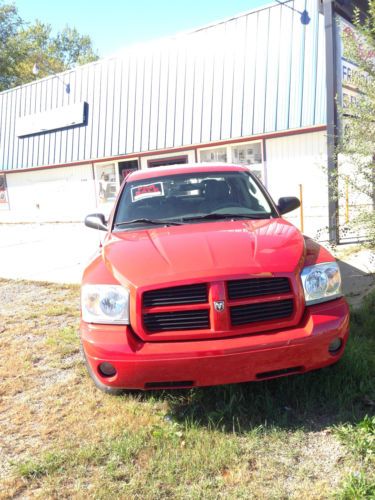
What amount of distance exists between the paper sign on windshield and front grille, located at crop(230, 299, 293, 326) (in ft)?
6.27

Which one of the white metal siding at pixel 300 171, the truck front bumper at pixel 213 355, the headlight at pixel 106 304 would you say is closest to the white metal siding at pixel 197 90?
the white metal siding at pixel 300 171

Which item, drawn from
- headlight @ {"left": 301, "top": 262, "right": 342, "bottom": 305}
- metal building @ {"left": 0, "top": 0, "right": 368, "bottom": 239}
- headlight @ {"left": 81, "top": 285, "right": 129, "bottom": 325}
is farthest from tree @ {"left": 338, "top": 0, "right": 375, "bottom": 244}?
metal building @ {"left": 0, "top": 0, "right": 368, "bottom": 239}

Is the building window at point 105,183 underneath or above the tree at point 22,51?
underneath

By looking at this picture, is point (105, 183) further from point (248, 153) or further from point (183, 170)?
point (183, 170)

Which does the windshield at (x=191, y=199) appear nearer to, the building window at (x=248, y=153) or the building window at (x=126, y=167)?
the building window at (x=248, y=153)

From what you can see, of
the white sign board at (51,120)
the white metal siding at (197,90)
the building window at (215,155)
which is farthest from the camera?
the white sign board at (51,120)

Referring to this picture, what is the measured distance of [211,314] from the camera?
2.63 m

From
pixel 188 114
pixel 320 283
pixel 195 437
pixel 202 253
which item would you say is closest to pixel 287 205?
pixel 320 283

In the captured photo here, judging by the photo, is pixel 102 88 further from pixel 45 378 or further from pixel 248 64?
pixel 45 378

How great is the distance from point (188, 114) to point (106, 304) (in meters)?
13.2

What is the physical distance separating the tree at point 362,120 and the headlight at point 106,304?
9.03 ft

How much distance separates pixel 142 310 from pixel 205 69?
44.1 ft

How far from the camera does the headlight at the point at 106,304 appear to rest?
8.88ft

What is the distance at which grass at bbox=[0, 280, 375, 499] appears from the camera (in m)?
2.28
